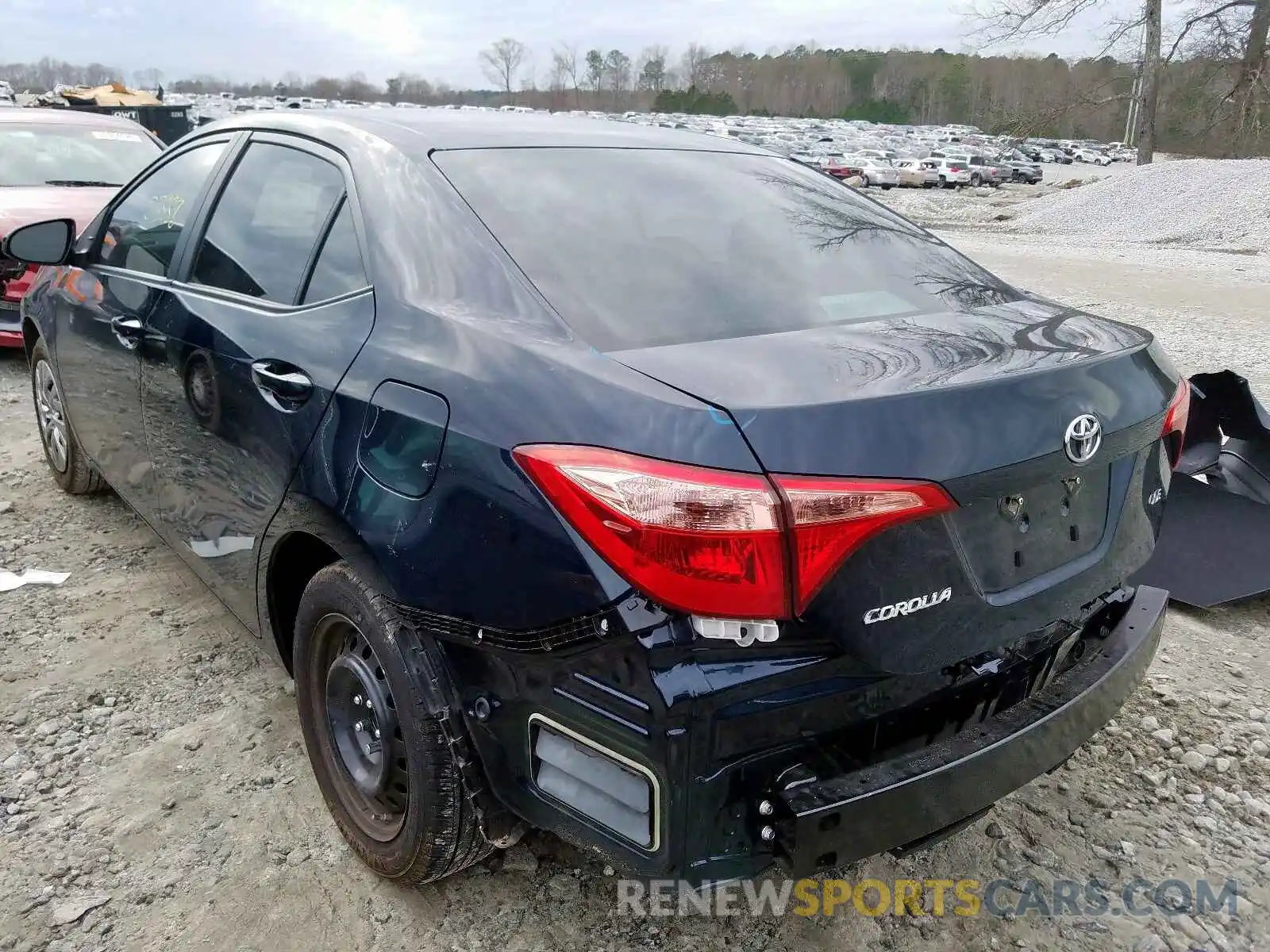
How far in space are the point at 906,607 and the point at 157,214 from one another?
9.64 ft

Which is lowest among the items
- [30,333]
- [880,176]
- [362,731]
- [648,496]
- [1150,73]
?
[362,731]

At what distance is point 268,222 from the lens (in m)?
2.70

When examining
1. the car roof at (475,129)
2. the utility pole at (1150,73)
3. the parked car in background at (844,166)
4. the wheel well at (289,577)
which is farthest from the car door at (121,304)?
the utility pole at (1150,73)

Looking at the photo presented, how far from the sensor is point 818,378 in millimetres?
1709

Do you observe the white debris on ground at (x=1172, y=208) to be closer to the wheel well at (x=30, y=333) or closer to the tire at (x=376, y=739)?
the wheel well at (x=30, y=333)

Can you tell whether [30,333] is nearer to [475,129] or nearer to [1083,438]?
[475,129]

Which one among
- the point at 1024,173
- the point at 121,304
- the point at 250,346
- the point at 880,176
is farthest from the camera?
the point at 1024,173

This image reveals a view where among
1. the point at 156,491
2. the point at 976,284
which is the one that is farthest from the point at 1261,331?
the point at 156,491

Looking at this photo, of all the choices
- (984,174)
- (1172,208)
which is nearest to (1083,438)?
(1172,208)

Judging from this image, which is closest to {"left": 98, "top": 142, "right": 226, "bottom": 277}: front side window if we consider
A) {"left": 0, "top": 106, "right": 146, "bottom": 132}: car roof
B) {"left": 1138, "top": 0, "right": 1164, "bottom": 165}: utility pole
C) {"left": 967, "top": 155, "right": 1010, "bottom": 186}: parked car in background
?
{"left": 0, "top": 106, "right": 146, "bottom": 132}: car roof

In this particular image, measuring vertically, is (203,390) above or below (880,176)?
below

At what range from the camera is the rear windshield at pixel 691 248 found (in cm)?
204

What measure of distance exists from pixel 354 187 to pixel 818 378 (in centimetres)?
131

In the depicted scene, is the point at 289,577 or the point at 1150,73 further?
the point at 1150,73
